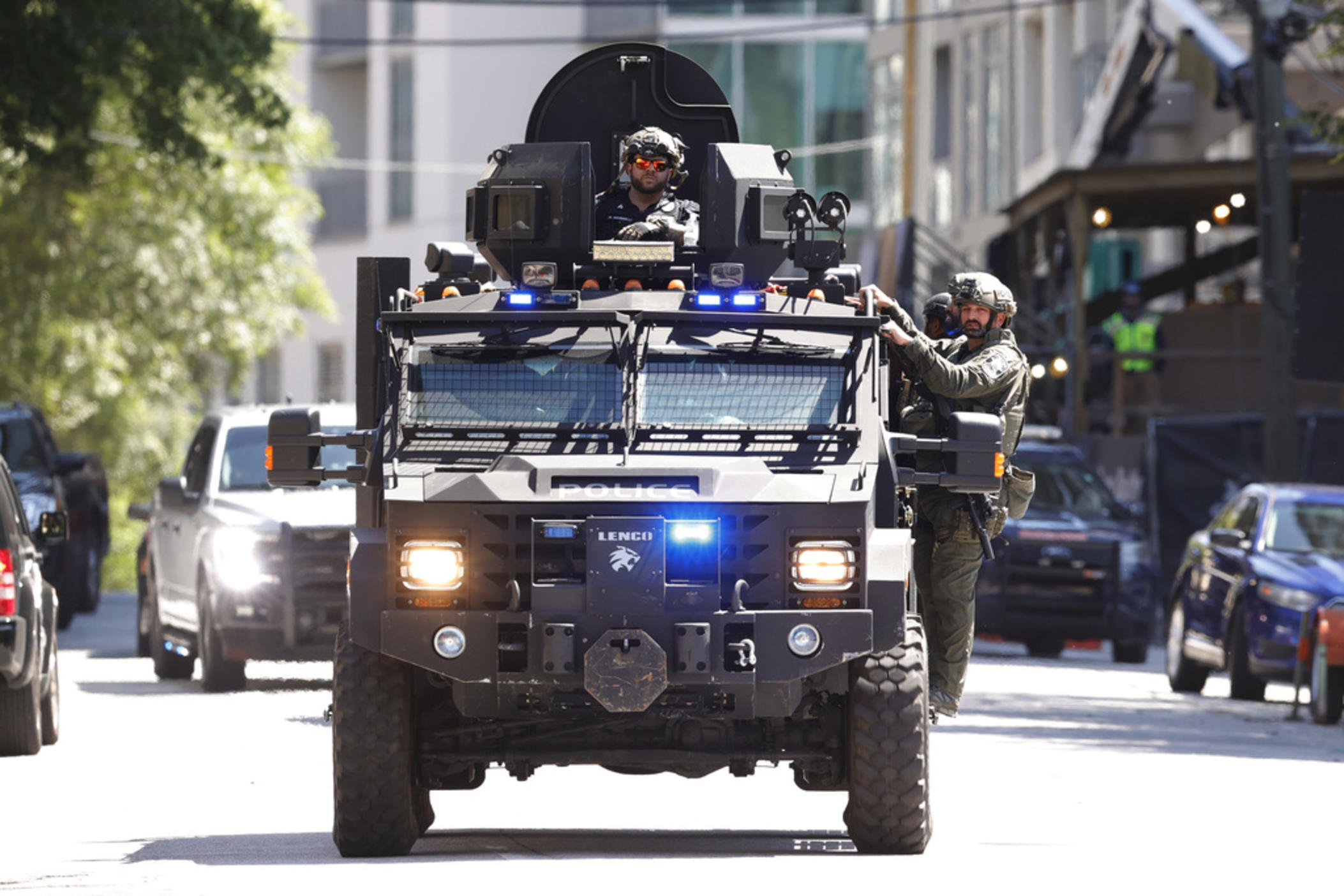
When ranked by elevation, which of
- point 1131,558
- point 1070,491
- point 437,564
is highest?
point 437,564

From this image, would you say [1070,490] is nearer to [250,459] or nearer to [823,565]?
[250,459]

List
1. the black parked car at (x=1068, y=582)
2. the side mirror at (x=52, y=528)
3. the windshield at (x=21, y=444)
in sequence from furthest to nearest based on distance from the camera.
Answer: the windshield at (x=21, y=444), the black parked car at (x=1068, y=582), the side mirror at (x=52, y=528)

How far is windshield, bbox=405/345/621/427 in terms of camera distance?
1132 centimetres

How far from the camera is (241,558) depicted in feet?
62.6

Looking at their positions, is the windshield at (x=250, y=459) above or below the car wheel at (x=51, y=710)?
above

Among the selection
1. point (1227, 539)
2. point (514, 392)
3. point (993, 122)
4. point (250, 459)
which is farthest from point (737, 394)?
point (993, 122)

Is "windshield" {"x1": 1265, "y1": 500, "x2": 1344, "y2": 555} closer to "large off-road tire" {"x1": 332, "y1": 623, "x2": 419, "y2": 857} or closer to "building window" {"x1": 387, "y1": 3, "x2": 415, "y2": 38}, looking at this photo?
"large off-road tire" {"x1": 332, "y1": 623, "x2": 419, "y2": 857}

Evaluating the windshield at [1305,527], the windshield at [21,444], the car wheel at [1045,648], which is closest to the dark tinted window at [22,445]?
the windshield at [21,444]

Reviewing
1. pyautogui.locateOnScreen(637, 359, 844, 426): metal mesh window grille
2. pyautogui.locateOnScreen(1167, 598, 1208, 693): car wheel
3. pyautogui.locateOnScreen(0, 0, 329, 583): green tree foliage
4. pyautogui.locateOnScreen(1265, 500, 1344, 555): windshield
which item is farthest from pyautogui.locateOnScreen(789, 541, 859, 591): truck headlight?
pyautogui.locateOnScreen(0, 0, 329, 583): green tree foliage

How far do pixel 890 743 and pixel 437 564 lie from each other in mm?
1842

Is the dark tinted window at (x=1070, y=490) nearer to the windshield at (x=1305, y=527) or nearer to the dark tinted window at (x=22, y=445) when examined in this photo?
the windshield at (x=1305, y=527)

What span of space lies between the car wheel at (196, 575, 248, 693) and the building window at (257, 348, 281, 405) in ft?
159

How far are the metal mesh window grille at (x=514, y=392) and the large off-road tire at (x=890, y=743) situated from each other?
4.85 feet

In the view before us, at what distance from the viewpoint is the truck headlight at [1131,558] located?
82.2 ft
